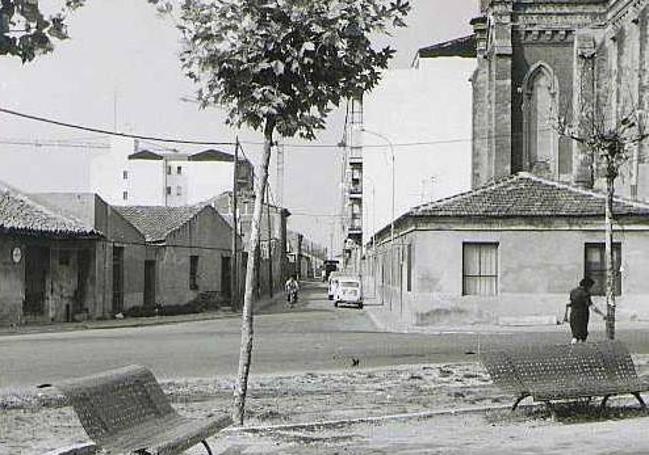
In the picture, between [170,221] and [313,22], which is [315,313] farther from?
[313,22]

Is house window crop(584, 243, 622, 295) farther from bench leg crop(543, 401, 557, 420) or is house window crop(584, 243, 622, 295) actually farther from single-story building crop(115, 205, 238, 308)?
bench leg crop(543, 401, 557, 420)

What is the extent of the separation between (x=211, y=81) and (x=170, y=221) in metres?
37.4

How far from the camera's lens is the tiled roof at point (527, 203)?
33938 mm

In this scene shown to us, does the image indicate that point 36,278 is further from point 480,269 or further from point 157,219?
point 480,269

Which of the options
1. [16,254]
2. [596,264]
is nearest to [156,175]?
[16,254]

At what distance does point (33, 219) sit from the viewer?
34.6m

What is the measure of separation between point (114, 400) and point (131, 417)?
34 cm

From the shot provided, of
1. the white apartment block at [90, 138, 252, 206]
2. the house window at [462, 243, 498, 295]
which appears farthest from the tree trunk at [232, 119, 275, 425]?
the white apartment block at [90, 138, 252, 206]

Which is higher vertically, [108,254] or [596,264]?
[108,254]

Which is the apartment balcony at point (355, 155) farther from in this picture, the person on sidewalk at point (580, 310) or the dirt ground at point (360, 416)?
the dirt ground at point (360, 416)

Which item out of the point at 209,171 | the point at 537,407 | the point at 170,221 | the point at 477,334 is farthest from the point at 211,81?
the point at 209,171

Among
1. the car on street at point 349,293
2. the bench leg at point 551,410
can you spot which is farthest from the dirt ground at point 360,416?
the car on street at point 349,293

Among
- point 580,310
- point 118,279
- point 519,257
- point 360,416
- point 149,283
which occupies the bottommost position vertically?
point 360,416

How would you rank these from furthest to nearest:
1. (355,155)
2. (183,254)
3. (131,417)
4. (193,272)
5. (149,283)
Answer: (355,155), (193,272), (183,254), (149,283), (131,417)
